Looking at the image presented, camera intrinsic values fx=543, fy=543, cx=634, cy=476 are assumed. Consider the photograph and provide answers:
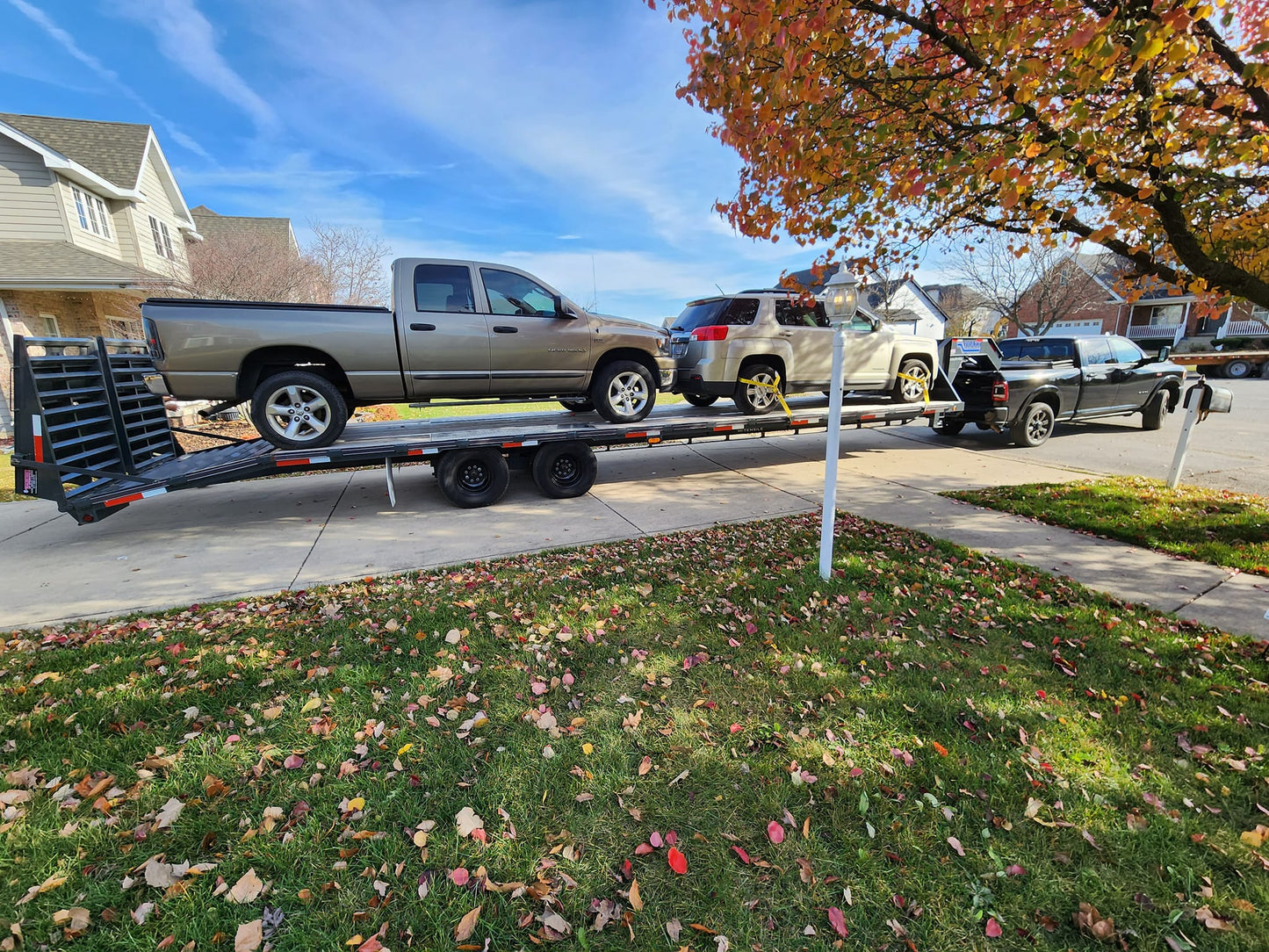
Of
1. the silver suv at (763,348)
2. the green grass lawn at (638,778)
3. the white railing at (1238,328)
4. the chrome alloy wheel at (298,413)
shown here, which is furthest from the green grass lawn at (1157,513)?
the white railing at (1238,328)

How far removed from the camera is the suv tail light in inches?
289

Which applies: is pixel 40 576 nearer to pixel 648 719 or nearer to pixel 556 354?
pixel 556 354

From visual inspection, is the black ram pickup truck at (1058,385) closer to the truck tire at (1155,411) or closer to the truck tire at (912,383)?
the truck tire at (1155,411)

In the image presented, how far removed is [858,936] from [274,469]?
6.07 meters

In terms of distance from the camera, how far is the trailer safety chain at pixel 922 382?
889 cm

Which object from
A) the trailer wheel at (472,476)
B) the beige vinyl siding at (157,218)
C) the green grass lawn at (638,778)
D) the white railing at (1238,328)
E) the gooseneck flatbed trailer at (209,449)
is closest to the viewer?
the green grass lawn at (638,778)

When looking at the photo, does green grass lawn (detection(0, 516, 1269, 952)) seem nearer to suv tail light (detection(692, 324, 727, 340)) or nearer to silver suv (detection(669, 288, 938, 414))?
silver suv (detection(669, 288, 938, 414))

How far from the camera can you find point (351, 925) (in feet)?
6.20

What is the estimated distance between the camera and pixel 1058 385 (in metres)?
10.1

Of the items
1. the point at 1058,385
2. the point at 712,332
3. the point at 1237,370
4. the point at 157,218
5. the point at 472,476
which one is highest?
the point at 157,218

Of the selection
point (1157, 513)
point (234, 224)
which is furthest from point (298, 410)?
point (234, 224)

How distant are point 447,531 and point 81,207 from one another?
16948 mm

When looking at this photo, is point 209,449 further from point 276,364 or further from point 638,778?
point 638,778

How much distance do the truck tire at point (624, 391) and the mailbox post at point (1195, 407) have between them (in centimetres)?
661
